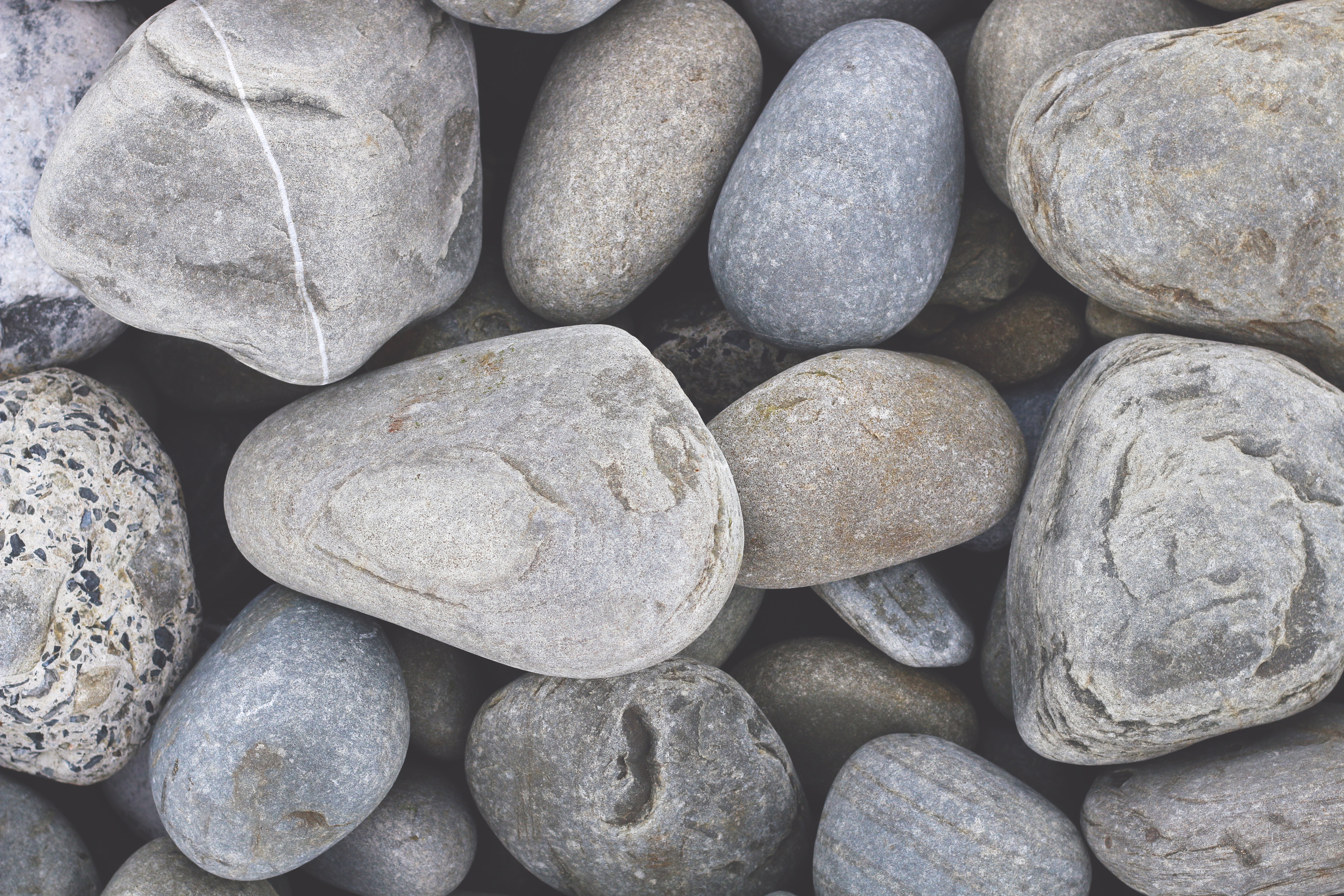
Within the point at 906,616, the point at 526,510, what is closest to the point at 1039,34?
the point at 906,616

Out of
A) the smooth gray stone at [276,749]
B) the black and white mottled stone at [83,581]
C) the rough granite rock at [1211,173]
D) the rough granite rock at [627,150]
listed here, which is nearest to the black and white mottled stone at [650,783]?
the smooth gray stone at [276,749]

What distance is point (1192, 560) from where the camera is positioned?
1.63m

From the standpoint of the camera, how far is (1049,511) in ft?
6.01

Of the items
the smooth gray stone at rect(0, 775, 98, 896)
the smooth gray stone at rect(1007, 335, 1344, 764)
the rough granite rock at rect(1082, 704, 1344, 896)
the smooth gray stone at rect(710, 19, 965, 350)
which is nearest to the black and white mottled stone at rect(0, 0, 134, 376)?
the smooth gray stone at rect(0, 775, 98, 896)

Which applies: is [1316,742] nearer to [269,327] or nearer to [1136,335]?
[1136,335]

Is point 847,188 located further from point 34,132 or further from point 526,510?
point 34,132

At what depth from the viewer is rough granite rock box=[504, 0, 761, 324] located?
199 cm

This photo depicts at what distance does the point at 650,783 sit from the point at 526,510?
2.16 ft

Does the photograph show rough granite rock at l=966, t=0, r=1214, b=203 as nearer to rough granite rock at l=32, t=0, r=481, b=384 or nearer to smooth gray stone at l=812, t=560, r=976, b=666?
smooth gray stone at l=812, t=560, r=976, b=666

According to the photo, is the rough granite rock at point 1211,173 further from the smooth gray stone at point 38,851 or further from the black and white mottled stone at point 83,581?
the smooth gray stone at point 38,851

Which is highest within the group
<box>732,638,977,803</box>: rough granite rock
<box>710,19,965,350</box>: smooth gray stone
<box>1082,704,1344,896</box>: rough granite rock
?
<box>710,19,965,350</box>: smooth gray stone

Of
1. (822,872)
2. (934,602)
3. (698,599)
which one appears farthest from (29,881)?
(934,602)

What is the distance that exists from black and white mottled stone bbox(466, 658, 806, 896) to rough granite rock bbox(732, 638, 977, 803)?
16 centimetres

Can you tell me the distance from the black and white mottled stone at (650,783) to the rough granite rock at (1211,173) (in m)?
1.20
